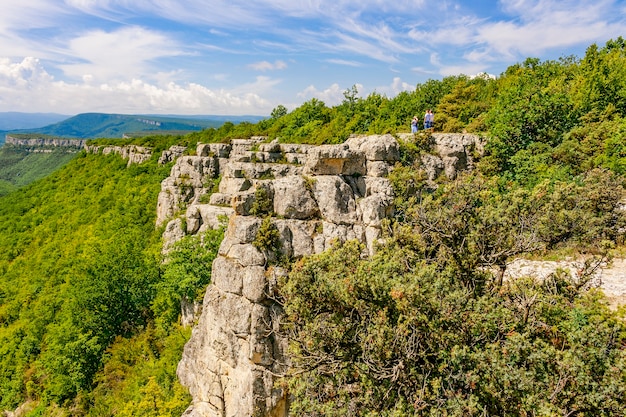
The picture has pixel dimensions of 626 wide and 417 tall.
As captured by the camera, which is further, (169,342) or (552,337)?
(169,342)

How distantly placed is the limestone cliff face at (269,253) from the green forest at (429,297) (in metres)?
1.60

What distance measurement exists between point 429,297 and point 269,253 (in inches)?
353

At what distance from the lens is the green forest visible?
1048 cm

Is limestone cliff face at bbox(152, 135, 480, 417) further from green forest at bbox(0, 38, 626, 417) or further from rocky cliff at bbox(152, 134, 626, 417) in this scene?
green forest at bbox(0, 38, 626, 417)

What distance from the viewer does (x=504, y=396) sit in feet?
33.5

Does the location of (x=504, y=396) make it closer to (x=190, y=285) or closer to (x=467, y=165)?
(x=467, y=165)

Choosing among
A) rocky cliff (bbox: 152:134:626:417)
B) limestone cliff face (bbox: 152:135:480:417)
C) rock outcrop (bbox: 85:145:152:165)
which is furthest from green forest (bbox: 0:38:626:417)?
rock outcrop (bbox: 85:145:152:165)

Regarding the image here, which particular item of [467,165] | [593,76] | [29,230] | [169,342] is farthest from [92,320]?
[593,76]

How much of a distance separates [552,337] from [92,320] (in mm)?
36067

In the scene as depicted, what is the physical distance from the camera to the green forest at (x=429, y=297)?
413 inches

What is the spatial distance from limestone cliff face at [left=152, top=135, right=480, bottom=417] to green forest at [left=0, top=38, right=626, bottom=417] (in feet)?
5.26

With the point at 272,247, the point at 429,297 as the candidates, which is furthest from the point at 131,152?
the point at 429,297

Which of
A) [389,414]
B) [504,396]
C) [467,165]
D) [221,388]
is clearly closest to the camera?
[504,396]

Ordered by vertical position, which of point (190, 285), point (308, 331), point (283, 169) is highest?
point (283, 169)
